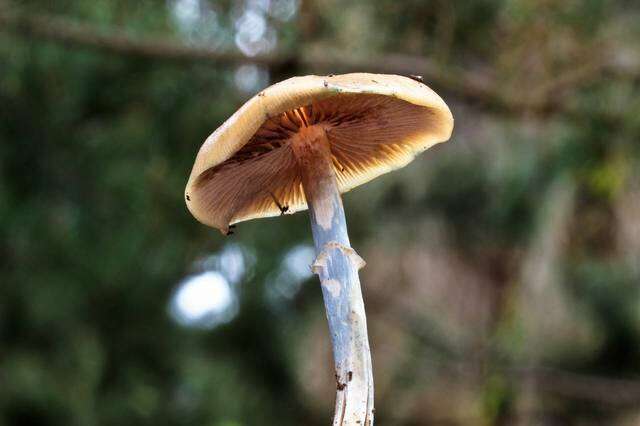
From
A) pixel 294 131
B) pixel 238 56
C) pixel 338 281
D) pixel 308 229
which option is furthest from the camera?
pixel 308 229

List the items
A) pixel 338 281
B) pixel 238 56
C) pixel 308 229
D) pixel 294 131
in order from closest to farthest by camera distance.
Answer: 1. pixel 338 281
2. pixel 294 131
3. pixel 238 56
4. pixel 308 229

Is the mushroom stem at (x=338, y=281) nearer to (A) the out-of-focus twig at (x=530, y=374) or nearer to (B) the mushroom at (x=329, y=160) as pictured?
(B) the mushroom at (x=329, y=160)

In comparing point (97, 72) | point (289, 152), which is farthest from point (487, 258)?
point (289, 152)

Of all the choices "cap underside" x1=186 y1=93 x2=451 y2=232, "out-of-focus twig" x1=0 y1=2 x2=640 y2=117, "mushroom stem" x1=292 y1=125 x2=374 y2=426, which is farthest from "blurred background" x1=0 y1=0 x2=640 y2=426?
"mushroom stem" x1=292 y1=125 x2=374 y2=426

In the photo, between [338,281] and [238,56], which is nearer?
[338,281]

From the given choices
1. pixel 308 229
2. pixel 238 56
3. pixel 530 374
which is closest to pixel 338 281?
pixel 238 56

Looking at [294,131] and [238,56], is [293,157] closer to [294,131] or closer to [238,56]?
[294,131]

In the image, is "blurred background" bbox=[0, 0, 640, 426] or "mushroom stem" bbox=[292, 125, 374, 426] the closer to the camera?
"mushroom stem" bbox=[292, 125, 374, 426]

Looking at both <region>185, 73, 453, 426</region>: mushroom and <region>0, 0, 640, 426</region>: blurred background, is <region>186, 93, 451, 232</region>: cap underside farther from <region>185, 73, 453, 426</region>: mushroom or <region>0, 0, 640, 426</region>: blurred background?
<region>0, 0, 640, 426</region>: blurred background
